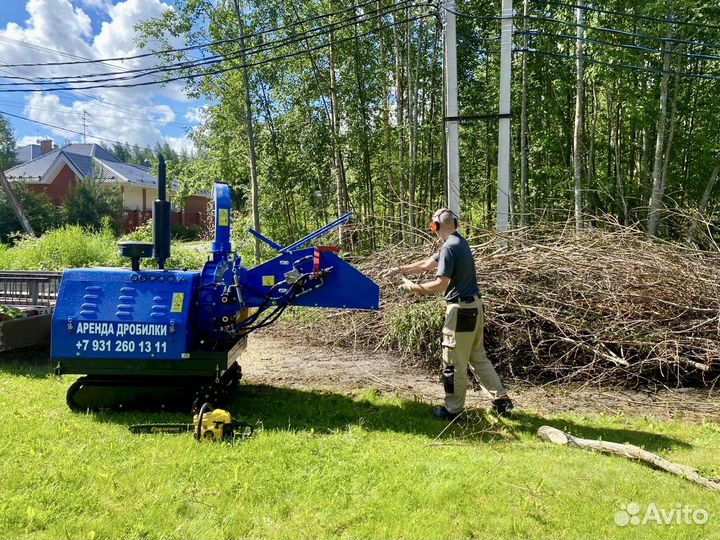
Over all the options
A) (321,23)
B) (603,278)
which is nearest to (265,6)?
(321,23)

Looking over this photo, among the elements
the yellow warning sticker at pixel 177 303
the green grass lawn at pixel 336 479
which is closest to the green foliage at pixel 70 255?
the yellow warning sticker at pixel 177 303

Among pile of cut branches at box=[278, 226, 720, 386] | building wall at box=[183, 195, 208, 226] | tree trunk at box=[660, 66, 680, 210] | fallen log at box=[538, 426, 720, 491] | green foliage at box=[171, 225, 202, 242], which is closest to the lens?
fallen log at box=[538, 426, 720, 491]

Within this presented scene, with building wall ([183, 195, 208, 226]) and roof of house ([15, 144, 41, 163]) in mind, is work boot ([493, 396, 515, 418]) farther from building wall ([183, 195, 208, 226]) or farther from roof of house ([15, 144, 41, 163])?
roof of house ([15, 144, 41, 163])

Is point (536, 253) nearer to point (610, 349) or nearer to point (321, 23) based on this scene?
point (610, 349)

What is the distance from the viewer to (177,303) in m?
A: 4.46

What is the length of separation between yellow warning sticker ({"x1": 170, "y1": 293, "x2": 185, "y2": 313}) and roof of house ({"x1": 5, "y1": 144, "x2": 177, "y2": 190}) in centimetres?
2894

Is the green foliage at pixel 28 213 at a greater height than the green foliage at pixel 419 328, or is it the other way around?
the green foliage at pixel 28 213

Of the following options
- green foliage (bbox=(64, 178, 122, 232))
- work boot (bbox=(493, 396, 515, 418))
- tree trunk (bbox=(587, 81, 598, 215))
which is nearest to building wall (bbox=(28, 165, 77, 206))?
green foliage (bbox=(64, 178, 122, 232))

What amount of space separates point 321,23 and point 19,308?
9190 millimetres

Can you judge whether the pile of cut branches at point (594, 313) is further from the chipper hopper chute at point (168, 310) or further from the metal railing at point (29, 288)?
the metal railing at point (29, 288)

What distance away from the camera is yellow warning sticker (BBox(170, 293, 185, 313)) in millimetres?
4449

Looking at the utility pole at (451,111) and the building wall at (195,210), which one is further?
the building wall at (195,210)

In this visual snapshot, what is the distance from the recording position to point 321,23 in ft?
41.3

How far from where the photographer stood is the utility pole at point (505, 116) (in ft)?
24.2
